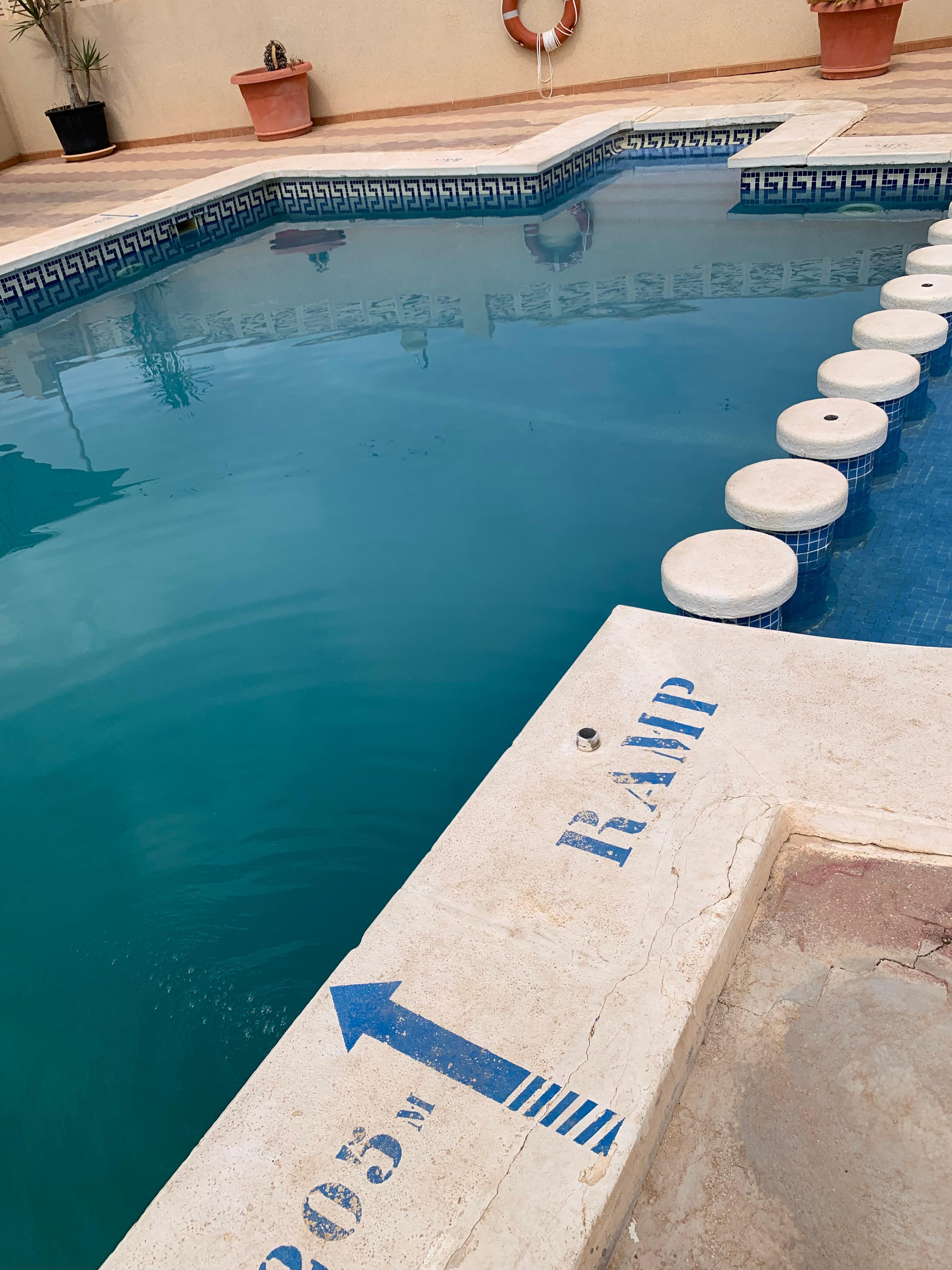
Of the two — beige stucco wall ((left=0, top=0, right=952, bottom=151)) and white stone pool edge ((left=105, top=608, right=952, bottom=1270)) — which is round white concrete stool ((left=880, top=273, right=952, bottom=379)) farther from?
beige stucco wall ((left=0, top=0, right=952, bottom=151))

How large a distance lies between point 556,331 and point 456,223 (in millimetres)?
2807

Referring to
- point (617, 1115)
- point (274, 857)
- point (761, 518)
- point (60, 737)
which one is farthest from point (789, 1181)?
point (60, 737)

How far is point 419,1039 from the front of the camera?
5.98 feet

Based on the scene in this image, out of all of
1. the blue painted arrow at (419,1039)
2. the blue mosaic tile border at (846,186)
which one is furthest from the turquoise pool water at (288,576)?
the blue painted arrow at (419,1039)

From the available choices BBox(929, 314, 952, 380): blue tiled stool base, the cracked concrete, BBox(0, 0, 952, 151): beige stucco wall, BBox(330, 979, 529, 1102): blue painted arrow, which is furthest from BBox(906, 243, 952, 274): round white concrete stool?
BBox(0, 0, 952, 151): beige stucco wall

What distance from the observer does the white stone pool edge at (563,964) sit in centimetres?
158

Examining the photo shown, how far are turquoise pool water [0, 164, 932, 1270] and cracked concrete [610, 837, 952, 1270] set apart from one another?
1.04 metres

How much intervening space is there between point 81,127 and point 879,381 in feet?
35.4

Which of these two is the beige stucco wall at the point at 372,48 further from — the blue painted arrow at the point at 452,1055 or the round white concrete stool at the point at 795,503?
the blue painted arrow at the point at 452,1055

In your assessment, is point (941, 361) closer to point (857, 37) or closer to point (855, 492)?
point (855, 492)

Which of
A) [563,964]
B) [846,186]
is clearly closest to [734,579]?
[563,964]

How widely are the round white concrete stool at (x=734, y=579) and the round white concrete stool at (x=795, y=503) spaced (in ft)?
0.51

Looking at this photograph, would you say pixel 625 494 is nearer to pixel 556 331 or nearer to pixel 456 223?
pixel 556 331

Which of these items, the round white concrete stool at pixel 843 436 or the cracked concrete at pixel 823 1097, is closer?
the cracked concrete at pixel 823 1097
